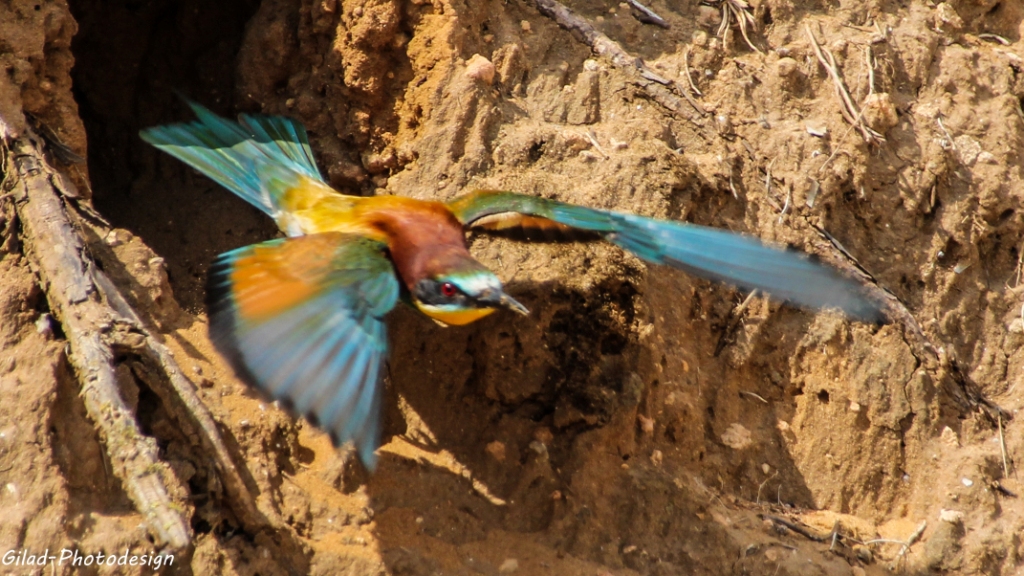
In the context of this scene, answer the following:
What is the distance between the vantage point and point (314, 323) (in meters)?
2.70

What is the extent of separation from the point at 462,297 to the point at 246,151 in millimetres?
1335

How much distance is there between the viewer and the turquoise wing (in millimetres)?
3590

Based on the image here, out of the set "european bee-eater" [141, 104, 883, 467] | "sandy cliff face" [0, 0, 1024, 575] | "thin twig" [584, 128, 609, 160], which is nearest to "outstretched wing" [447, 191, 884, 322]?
"european bee-eater" [141, 104, 883, 467]

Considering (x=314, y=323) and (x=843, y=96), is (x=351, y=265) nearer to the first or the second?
(x=314, y=323)

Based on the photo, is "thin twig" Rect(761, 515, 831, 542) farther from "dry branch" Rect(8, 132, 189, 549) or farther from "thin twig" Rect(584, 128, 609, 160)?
"dry branch" Rect(8, 132, 189, 549)

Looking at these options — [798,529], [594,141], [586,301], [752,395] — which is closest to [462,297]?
[586,301]

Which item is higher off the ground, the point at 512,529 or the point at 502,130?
the point at 502,130

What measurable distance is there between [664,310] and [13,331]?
6.94 ft

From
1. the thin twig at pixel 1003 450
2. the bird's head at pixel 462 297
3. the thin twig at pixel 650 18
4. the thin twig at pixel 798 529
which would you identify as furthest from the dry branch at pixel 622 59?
the thin twig at pixel 1003 450

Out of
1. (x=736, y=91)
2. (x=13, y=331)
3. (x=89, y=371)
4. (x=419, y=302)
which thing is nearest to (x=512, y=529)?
(x=419, y=302)

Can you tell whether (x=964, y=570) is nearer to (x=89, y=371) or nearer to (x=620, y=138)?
(x=620, y=138)

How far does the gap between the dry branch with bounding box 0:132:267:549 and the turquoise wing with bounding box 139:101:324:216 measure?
2.63 feet

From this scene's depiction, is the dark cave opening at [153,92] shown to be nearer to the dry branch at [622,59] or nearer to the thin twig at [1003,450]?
the dry branch at [622,59]

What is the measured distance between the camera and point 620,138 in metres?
3.63
